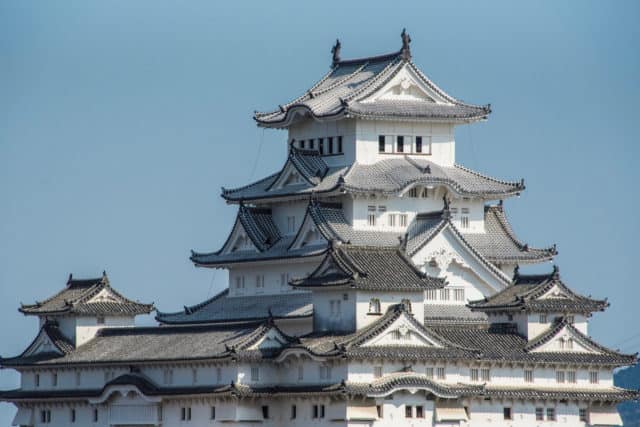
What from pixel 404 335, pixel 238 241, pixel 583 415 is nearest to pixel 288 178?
pixel 238 241

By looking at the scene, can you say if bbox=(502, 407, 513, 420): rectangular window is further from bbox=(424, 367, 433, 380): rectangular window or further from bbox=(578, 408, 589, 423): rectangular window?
bbox=(424, 367, 433, 380): rectangular window

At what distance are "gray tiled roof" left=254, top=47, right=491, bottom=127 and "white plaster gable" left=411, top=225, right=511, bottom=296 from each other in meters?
6.81

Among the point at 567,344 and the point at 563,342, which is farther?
the point at 567,344

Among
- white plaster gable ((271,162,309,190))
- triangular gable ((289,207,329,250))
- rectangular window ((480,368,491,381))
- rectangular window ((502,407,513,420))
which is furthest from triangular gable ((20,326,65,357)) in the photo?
rectangular window ((502,407,513,420))

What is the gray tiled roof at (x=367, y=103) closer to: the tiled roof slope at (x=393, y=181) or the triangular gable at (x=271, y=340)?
the tiled roof slope at (x=393, y=181)

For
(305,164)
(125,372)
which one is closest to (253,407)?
(125,372)

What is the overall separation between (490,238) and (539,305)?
32.2 feet

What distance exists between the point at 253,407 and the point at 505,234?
61.7 feet

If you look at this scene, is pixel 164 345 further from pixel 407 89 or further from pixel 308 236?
pixel 407 89

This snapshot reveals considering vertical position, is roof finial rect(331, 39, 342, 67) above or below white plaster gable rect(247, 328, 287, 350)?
above

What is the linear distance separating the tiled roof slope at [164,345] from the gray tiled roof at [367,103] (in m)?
12.5

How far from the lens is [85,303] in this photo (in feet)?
341

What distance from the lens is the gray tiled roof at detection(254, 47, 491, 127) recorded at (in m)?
103

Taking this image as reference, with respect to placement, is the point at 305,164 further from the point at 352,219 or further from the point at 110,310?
the point at 110,310
